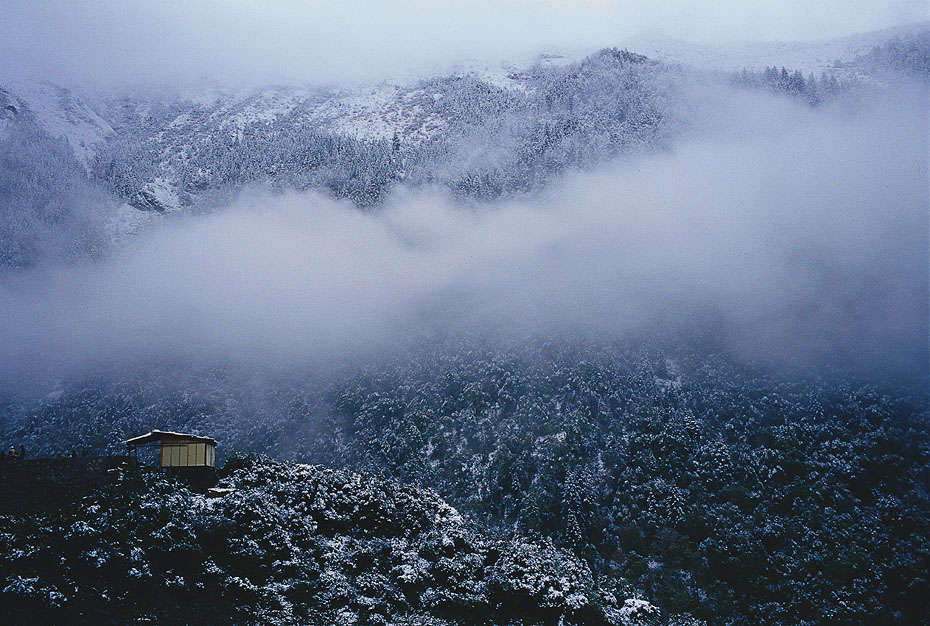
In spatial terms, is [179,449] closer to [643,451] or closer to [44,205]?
[643,451]

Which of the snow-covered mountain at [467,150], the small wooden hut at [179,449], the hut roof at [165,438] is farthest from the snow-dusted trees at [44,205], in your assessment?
the small wooden hut at [179,449]

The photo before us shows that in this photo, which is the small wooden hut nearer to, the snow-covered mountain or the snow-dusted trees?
the snow-covered mountain

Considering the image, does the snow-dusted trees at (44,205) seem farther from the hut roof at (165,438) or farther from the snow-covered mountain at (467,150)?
the hut roof at (165,438)

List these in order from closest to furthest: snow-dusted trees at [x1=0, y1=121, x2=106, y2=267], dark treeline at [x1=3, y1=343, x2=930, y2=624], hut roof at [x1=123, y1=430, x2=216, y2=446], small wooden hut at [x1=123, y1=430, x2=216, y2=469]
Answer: hut roof at [x1=123, y1=430, x2=216, y2=446]
small wooden hut at [x1=123, y1=430, x2=216, y2=469]
dark treeline at [x1=3, y1=343, x2=930, y2=624]
snow-dusted trees at [x1=0, y1=121, x2=106, y2=267]

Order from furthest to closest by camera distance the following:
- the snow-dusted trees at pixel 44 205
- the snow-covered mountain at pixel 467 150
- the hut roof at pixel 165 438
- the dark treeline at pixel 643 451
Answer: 1. the snow-dusted trees at pixel 44 205
2. the snow-covered mountain at pixel 467 150
3. the dark treeline at pixel 643 451
4. the hut roof at pixel 165 438

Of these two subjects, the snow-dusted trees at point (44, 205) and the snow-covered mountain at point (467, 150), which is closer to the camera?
the snow-covered mountain at point (467, 150)

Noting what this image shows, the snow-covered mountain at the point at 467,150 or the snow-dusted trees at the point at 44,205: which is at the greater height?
the snow-covered mountain at the point at 467,150

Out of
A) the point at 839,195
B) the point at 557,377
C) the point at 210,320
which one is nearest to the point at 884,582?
the point at 557,377

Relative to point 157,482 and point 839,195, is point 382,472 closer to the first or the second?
point 157,482

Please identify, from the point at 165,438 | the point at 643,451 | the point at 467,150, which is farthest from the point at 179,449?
the point at 467,150

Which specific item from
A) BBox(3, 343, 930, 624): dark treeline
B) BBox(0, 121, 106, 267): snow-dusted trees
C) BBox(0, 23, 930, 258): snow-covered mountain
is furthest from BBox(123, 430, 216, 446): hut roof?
BBox(0, 121, 106, 267): snow-dusted trees

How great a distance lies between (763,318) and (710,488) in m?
44.8

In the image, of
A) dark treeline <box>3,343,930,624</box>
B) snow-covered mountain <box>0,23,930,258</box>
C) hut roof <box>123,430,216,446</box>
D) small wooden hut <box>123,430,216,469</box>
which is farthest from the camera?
snow-covered mountain <box>0,23,930,258</box>

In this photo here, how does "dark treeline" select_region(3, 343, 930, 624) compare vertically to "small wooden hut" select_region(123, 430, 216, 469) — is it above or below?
below
